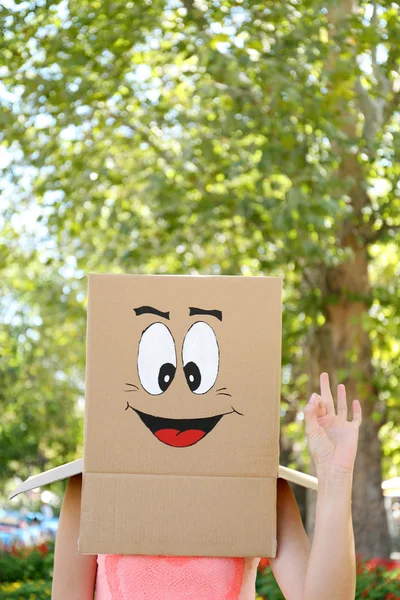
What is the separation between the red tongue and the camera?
1.89 meters

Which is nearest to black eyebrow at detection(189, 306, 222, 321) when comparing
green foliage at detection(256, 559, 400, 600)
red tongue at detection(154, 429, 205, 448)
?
red tongue at detection(154, 429, 205, 448)

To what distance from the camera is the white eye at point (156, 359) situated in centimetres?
192

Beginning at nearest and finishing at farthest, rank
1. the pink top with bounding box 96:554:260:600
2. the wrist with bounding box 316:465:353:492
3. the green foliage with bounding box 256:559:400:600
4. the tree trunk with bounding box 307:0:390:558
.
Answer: the wrist with bounding box 316:465:353:492, the pink top with bounding box 96:554:260:600, the green foliage with bounding box 256:559:400:600, the tree trunk with bounding box 307:0:390:558

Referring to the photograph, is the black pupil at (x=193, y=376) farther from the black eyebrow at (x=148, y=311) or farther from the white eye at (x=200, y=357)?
the black eyebrow at (x=148, y=311)

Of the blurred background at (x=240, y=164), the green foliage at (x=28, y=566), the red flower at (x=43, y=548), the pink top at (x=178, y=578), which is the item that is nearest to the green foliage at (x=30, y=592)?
the green foliage at (x=28, y=566)

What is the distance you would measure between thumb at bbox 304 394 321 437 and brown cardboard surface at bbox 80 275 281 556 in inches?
2.6

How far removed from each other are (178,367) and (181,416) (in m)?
0.11

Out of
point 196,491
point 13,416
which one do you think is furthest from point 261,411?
point 13,416

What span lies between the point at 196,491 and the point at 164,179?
596cm

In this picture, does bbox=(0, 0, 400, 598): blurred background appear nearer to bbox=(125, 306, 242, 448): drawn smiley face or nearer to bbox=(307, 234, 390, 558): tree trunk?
bbox=(307, 234, 390, 558): tree trunk

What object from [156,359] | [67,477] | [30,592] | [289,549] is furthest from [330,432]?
[30,592]

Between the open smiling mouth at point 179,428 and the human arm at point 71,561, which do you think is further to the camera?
the human arm at point 71,561

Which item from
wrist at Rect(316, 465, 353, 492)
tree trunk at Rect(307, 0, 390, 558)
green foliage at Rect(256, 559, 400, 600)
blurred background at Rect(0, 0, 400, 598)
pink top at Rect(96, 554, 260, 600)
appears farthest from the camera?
tree trunk at Rect(307, 0, 390, 558)

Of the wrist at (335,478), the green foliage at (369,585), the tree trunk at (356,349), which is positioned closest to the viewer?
the wrist at (335,478)
